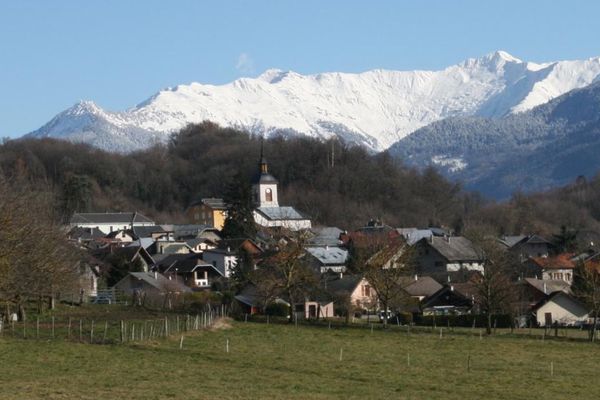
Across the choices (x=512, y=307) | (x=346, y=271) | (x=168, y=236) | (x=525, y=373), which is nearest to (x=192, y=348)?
(x=525, y=373)

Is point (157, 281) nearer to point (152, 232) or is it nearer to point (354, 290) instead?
point (354, 290)

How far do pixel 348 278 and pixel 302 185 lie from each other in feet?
263

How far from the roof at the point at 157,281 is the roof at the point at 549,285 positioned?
21.5 metres

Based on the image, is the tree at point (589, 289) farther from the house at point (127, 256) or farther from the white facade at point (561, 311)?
the house at point (127, 256)

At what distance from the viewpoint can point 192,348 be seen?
4369 centimetres

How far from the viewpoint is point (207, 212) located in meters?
142

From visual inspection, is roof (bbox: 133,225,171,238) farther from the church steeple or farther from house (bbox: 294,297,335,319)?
house (bbox: 294,297,335,319)

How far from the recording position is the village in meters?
65.1

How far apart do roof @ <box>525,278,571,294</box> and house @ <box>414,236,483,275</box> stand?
13915 mm

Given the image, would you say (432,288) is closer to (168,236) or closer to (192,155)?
(168,236)

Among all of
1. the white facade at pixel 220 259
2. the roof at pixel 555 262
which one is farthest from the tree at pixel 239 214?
the roof at pixel 555 262

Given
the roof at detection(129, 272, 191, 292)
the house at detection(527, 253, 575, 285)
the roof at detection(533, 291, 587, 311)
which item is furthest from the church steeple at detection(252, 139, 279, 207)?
the roof at detection(533, 291, 587, 311)

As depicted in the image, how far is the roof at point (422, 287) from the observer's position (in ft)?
251

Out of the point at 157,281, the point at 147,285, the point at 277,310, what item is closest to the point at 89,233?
the point at 157,281
